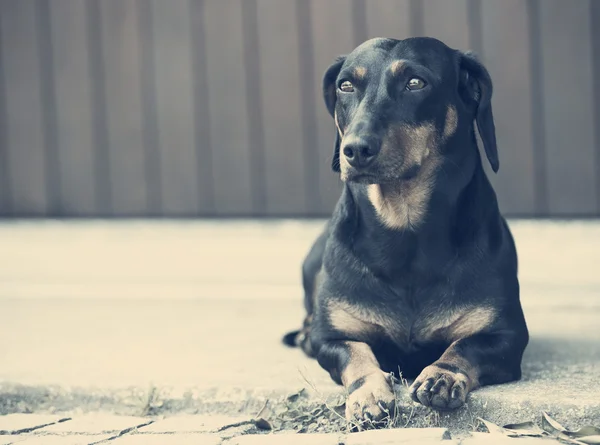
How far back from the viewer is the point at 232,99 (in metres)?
5.90

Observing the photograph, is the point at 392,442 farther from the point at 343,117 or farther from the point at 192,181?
the point at 192,181

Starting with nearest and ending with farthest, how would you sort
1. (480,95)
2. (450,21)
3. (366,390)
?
(366,390) < (480,95) < (450,21)

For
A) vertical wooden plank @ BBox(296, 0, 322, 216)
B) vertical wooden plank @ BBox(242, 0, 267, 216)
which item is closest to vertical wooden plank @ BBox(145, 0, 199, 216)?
vertical wooden plank @ BBox(242, 0, 267, 216)

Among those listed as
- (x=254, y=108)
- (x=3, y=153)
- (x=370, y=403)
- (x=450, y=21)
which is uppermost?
→ (x=450, y=21)

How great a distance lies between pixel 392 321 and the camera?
344 cm

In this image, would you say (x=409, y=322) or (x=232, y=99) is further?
(x=232, y=99)

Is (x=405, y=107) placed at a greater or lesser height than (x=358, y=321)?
greater

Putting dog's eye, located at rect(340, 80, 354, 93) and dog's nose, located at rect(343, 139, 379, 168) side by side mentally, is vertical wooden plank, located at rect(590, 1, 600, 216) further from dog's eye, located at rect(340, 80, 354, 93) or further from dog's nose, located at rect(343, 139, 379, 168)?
dog's nose, located at rect(343, 139, 379, 168)

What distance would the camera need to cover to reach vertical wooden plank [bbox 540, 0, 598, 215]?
5441 millimetres

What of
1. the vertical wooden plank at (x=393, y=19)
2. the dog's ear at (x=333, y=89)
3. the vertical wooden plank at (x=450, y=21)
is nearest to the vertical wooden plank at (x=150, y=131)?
the vertical wooden plank at (x=393, y=19)

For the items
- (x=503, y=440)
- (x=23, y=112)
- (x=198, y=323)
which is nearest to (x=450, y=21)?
(x=198, y=323)

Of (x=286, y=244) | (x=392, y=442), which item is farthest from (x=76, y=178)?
(x=392, y=442)

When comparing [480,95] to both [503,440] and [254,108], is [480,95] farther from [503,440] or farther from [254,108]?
[254,108]

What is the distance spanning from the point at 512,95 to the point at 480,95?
2.08 meters
